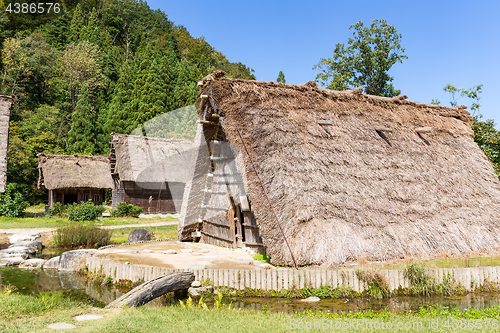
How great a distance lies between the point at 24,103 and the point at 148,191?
24098 millimetres

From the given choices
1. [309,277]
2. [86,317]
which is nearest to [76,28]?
[86,317]

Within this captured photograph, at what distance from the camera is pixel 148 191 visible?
26.1m

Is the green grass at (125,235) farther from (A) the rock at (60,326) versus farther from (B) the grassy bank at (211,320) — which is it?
(A) the rock at (60,326)

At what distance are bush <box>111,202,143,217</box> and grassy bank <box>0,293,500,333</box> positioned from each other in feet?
55.9

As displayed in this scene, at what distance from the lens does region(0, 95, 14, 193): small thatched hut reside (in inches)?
677

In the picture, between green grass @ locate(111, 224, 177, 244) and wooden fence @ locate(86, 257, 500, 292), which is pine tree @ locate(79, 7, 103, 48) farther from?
wooden fence @ locate(86, 257, 500, 292)

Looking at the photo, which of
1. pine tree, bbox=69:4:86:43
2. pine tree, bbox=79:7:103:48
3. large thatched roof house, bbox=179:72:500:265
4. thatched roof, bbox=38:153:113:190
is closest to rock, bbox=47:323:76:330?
large thatched roof house, bbox=179:72:500:265

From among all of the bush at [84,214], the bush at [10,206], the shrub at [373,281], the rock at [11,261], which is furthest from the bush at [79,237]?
the shrub at [373,281]

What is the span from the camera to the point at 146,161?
25531 millimetres

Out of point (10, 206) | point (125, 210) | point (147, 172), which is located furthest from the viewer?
point (147, 172)

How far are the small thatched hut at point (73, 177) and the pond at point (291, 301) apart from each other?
18.0 metres

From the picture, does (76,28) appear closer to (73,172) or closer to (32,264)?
(73,172)

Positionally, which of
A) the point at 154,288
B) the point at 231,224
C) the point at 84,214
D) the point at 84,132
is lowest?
the point at 154,288

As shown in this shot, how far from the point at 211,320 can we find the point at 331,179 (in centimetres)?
504
